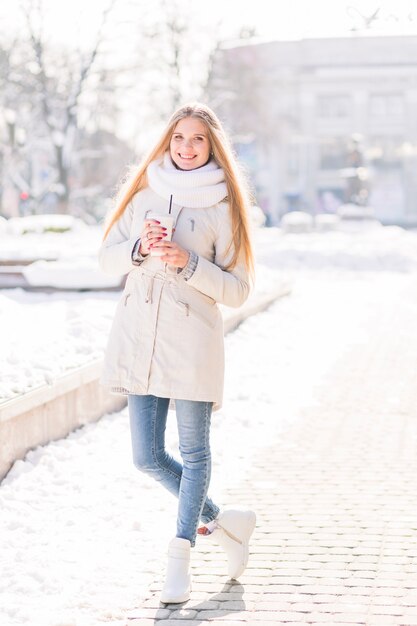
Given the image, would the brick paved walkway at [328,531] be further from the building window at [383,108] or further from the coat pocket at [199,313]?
the building window at [383,108]

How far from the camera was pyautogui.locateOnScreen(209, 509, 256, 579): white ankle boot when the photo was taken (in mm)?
4898

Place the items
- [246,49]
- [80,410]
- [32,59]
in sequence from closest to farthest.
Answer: [80,410] < [32,59] < [246,49]

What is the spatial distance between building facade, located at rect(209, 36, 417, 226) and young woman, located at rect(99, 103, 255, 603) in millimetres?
79954

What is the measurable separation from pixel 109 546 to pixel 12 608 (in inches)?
41.1

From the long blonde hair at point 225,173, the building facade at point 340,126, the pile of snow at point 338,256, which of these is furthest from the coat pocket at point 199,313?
the building facade at point 340,126

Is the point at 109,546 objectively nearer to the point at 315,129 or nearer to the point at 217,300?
the point at 217,300

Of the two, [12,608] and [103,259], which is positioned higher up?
[103,259]

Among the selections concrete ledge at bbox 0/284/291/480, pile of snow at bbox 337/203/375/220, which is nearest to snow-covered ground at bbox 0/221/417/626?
concrete ledge at bbox 0/284/291/480

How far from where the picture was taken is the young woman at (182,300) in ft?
14.9

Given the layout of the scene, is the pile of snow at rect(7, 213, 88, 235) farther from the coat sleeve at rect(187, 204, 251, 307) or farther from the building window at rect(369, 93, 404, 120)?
the building window at rect(369, 93, 404, 120)

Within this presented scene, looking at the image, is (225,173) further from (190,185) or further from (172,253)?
(172,253)

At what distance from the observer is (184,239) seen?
4570mm

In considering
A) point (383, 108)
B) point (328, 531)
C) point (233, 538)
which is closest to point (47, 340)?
point (328, 531)

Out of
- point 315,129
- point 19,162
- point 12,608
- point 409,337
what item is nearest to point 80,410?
point 12,608
